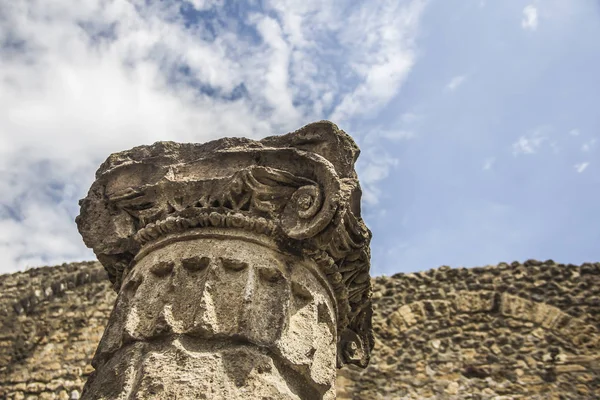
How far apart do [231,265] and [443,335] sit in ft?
29.2

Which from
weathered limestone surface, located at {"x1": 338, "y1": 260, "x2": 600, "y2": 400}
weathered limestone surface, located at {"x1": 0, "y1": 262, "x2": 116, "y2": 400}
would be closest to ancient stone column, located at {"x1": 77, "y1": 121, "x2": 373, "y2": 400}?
weathered limestone surface, located at {"x1": 338, "y1": 260, "x2": 600, "y2": 400}

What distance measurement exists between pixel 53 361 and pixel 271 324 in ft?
32.0

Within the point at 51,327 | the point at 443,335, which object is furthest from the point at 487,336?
the point at 51,327

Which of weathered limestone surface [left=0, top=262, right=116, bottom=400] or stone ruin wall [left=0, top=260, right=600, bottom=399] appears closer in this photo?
stone ruin wall [left=0, top=260, right=600, bottom=399]

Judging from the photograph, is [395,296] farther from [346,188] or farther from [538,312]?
[346,188]

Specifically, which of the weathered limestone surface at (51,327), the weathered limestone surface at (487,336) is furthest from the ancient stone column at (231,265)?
the weathered limestone surface at (51,327)

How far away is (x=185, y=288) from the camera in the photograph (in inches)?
110

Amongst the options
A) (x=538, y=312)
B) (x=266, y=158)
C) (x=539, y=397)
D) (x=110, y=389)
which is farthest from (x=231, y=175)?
(x=538, y=312)

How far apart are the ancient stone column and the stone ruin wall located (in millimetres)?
7041

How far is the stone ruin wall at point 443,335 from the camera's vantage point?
10.1 m

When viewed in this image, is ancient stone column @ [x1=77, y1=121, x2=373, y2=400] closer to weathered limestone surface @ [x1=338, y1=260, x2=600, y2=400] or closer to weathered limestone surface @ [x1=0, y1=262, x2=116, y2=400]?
weathered limestone surface @ [x1=338, y1=260, x2=600, y2=400]

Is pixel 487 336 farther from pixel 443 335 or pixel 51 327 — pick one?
pixel 51 327

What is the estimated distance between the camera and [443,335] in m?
11.0

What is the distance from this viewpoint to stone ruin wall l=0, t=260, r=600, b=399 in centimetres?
1010
